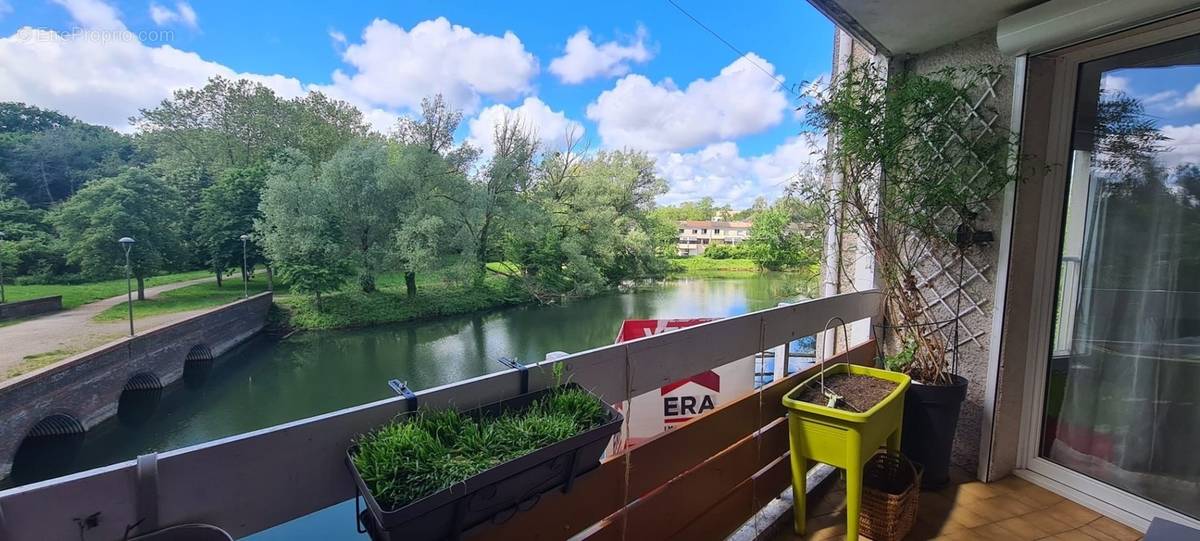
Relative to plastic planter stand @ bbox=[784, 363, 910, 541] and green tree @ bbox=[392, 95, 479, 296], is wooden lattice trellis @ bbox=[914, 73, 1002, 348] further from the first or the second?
green tree @ bbox=[392, 95, 479, 296]

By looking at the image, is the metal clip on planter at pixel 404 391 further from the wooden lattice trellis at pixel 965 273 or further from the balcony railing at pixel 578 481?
the wooden lattice trellis at pixel 965 273

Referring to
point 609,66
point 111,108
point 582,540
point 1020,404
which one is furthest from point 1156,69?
point 609,66

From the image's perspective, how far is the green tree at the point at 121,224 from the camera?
7.71 metres

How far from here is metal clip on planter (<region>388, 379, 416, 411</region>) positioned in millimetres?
708

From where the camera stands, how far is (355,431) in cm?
65

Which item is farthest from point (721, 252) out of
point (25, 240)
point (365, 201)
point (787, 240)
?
point (25, 240)

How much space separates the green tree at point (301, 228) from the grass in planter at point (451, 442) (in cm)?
1261

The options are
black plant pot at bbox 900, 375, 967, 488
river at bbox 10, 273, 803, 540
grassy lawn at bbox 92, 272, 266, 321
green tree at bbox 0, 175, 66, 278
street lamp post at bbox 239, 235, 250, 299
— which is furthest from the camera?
street lamp post at bbox 239, 235, 250, 299

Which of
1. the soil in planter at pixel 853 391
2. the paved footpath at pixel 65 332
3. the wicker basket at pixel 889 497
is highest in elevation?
the soil in planter at pixel 853 391

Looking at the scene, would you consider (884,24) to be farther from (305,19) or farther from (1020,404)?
(305,19)

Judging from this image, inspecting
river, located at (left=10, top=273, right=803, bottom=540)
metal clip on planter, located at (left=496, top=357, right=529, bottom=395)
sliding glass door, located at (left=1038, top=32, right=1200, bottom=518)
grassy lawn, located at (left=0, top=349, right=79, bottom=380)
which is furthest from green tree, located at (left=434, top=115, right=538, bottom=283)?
metal clip on planter, located at (left=496, top=357, right=529, bottom=395)

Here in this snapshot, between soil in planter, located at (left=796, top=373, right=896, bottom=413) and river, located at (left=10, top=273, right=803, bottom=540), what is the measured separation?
499 cm

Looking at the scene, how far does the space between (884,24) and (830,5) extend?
1.04 feet

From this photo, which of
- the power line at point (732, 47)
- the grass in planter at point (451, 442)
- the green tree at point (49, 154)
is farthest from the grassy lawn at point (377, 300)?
the grass in planter at point (451, 442)
